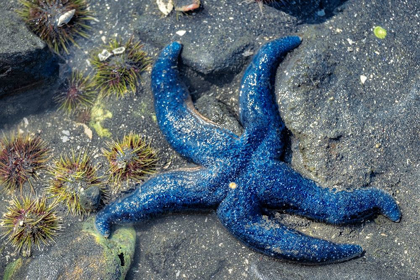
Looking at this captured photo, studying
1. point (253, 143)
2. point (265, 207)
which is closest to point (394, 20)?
point (253, 143)

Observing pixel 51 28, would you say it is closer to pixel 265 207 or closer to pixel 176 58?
pixel 176 58

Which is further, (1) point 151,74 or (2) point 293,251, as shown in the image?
(1) point 151,74

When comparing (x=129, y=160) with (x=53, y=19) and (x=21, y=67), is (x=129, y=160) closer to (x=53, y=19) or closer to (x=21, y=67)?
(x=21, y=67)

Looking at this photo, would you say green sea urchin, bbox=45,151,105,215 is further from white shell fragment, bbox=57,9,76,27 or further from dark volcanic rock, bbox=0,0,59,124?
white shell fragment, bbox=57,9,76,27

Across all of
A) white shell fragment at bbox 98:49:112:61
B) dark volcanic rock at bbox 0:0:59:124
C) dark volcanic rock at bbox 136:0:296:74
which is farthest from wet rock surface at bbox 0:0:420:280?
white shell fragment at bbox 98:49:112:61

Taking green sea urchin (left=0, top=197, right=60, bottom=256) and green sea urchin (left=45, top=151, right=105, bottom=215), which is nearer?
green sea urchin (left=0, top=197, right=60, bottom=256)
